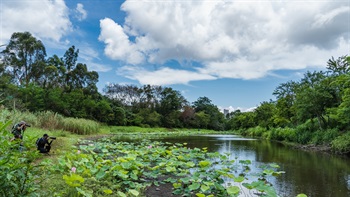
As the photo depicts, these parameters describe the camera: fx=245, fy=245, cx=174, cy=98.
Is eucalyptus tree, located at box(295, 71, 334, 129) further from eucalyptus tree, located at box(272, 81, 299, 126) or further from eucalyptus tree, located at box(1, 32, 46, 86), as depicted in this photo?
eucalyptus tree, located at box(1, 32, 46, 86)

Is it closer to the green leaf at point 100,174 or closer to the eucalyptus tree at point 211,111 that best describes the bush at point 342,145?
the green leaf at point 100,174

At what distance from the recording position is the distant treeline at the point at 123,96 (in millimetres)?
18547

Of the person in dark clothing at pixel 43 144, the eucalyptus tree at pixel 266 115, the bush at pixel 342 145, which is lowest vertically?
the person in dark clothing at pixel 43 144

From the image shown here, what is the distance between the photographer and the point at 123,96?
1996 inches

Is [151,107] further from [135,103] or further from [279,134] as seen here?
[279,134]

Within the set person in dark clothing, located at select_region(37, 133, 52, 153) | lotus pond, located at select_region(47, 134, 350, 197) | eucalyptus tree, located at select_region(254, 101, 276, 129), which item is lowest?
lotus pond, located at select_region(47, 134, 350, 197)

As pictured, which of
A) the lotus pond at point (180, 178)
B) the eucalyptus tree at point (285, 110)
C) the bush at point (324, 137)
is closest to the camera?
the lotus pond at point (180, 178)

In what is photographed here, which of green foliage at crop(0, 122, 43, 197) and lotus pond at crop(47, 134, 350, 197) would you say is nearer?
green foliage at crop(0, 122, 43, 197)

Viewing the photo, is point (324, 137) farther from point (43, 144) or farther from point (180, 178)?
point (43, 144)

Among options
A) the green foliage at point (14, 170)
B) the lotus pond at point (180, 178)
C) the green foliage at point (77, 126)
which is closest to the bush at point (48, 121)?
the green foliage at point (77, 126)

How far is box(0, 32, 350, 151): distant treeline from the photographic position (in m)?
18.5

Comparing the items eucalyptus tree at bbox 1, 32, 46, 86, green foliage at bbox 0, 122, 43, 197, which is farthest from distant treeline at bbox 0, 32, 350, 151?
green foliage at bbox 0, 122, 43, 197

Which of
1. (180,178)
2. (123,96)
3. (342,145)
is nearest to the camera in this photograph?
(180,178)

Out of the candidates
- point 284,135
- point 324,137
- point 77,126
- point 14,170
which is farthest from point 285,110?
point 14,170
